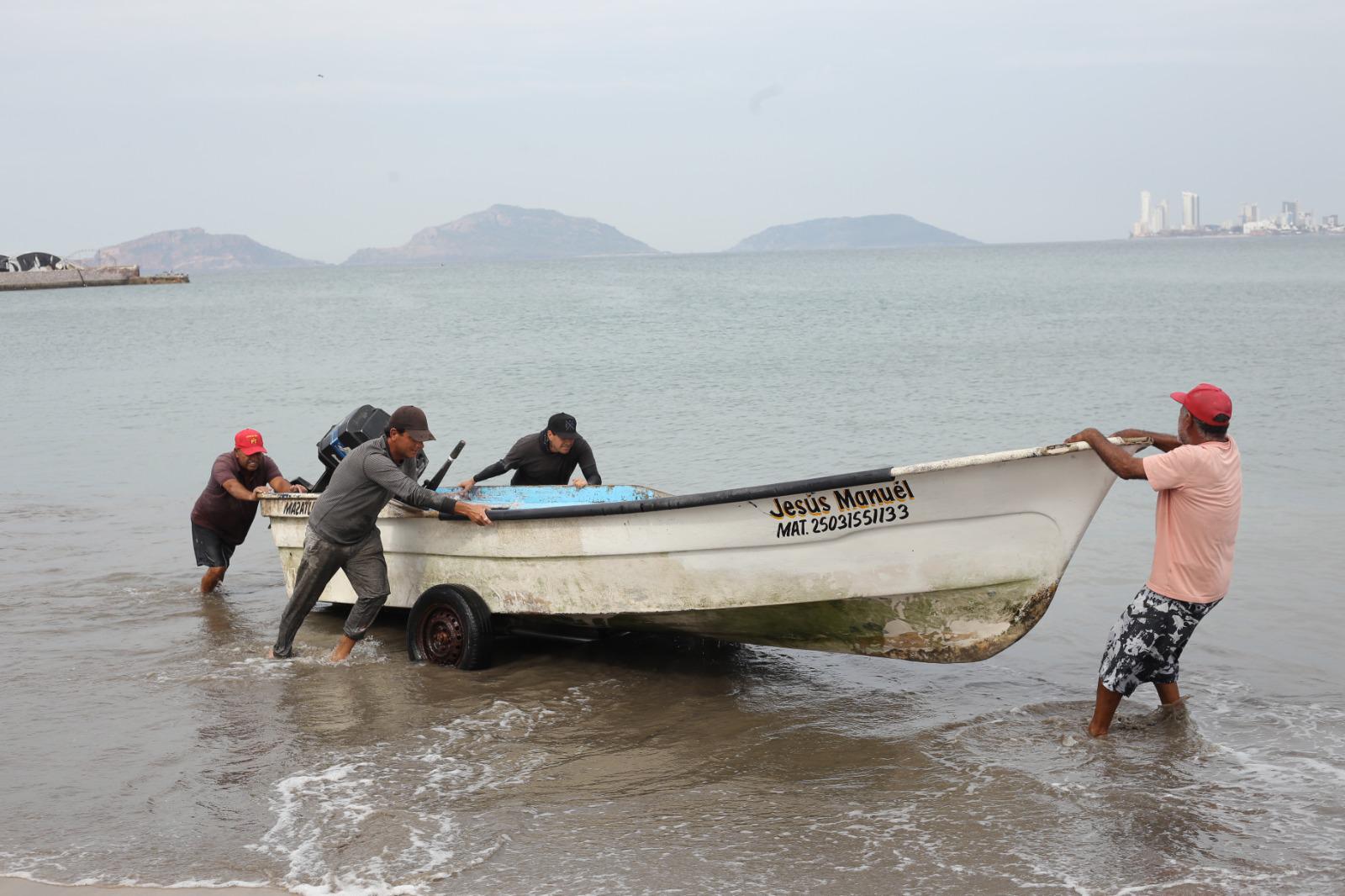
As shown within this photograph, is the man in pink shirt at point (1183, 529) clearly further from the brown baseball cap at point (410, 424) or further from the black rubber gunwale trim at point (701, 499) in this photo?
the brown baseball cap at point (410, 424)

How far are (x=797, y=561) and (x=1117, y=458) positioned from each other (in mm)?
1705

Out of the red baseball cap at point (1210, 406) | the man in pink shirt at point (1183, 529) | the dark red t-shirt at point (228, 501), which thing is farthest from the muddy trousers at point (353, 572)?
the red baseball cap at point (1210, 406)

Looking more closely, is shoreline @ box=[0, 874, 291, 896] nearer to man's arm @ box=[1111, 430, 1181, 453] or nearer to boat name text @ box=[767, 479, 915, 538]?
boat name text @ box=[767, 479, 915, 538]

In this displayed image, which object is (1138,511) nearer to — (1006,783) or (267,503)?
(1006,783)

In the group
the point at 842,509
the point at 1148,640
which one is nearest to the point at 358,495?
the point at 842,509

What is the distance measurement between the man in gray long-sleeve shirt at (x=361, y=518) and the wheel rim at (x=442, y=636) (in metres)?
0.32

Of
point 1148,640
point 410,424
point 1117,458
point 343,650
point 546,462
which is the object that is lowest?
point 343,650

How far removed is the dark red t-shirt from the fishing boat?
1.93 m

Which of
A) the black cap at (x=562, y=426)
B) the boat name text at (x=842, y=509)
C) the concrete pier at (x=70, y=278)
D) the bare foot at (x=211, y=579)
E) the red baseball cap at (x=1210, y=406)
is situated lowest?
the bare foot at (x=211, y=579)

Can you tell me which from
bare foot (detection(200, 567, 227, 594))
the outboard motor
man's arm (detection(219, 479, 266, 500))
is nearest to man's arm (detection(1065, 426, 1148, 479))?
the outboard motor

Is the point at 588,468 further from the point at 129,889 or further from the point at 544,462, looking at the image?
the point at 129,889

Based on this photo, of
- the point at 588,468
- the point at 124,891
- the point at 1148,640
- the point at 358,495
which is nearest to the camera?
the point at 124,891

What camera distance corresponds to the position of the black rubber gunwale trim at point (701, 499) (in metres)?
5.91

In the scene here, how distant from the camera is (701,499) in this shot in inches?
245
